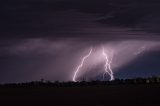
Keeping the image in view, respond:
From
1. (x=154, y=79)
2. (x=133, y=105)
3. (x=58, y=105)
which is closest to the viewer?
(x=133, y=105)

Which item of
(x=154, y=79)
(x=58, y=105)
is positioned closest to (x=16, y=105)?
(x=58, y=105)

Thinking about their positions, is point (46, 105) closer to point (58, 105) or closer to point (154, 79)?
point (58, 105)

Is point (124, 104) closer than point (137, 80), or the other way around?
point (124, 104)

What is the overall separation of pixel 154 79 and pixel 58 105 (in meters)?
116

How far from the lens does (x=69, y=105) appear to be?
52344 millimetres

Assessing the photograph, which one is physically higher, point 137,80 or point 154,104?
point 137,80

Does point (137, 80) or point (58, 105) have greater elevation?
point (137, 80)

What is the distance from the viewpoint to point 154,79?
543 feet

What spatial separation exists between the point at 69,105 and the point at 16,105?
5.88m

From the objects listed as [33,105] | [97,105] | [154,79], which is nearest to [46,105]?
[33,105]

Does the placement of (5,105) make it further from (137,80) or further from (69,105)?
(137,80)

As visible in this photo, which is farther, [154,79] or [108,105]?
[154,79]

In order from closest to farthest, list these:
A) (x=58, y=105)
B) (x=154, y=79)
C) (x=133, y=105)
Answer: (x=133, y=105), (x=58, y=105), (x=154, y=79)

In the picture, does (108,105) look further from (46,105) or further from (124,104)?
(46,105)
